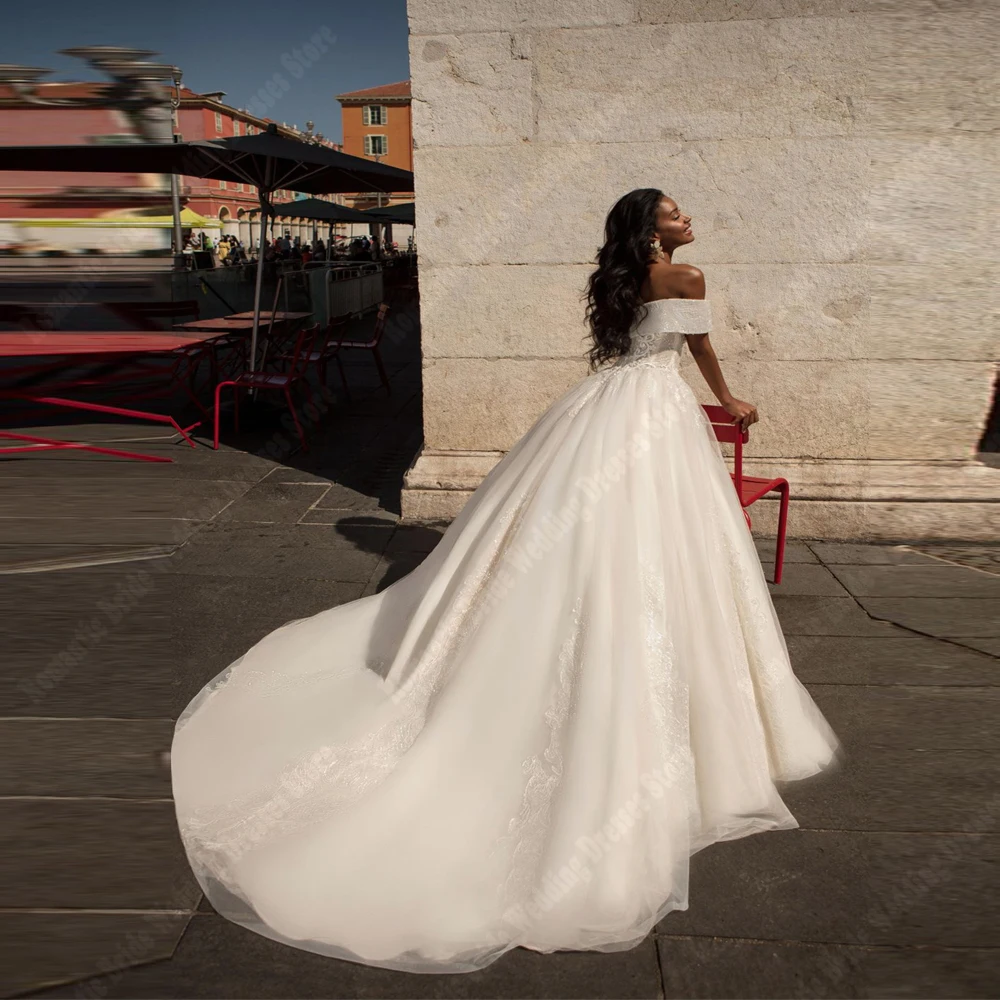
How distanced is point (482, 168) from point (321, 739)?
3.27 m

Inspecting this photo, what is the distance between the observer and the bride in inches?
81.3

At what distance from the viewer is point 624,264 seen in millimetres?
2869

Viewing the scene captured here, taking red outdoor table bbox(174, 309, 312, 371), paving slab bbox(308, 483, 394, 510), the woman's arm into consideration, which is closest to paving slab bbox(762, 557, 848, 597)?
the woman's arm

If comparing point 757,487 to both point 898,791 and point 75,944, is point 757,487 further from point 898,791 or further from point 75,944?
point 75,944

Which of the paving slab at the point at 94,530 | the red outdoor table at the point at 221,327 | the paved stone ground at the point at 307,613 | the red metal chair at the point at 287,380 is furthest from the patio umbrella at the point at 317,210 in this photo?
the paving slab at the point at 94,530

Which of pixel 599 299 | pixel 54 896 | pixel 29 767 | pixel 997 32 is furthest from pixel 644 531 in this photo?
pixel 997 32

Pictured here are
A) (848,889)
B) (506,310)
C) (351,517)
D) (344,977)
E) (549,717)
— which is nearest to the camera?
(344,977)

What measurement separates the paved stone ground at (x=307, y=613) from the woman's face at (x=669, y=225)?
163 centimetres

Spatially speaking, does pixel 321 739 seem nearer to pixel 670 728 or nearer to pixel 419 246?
pixel 670 728

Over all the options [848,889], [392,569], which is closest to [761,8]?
[392,569]

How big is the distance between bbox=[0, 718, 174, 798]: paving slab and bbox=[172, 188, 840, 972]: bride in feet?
0.26

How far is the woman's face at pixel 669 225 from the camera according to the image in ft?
9.24

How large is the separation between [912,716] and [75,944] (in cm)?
254

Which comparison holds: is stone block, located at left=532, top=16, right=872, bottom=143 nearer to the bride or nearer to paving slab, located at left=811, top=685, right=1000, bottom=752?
the bride
